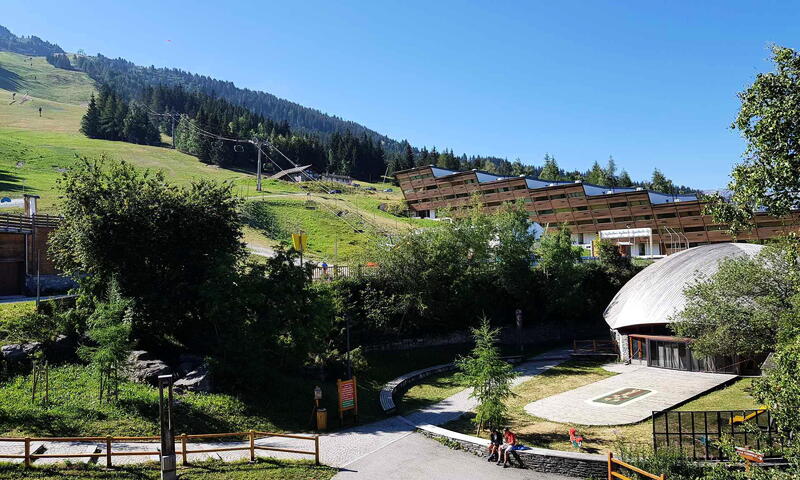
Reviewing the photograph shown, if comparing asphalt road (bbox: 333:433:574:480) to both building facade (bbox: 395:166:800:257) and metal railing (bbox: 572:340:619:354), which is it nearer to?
metal railing (bbox: 572:340:619:354)

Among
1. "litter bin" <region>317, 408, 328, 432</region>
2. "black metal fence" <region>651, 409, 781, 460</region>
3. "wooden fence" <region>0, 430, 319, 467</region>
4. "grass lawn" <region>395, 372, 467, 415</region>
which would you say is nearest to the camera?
"wooden fence" <region>0, 430, 319, 467</region>

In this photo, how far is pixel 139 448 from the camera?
17047 mm

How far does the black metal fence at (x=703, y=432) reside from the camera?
16938mm

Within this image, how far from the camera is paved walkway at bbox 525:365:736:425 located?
2305 centimetres

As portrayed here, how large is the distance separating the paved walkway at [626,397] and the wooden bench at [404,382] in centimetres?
654

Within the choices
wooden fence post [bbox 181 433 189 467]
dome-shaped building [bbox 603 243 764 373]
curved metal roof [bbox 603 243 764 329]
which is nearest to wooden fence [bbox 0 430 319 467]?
wooden fence post [bbox 181 433 189 467]

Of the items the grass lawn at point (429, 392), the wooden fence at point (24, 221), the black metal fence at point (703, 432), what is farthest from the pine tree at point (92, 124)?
the black metal fence at point (703, 432)

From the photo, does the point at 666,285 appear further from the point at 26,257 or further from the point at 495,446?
the point at 26,257

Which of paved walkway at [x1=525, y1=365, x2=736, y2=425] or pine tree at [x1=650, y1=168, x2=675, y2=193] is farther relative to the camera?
pine tree at [x1=650, y1=168, x2=675, y2=193]

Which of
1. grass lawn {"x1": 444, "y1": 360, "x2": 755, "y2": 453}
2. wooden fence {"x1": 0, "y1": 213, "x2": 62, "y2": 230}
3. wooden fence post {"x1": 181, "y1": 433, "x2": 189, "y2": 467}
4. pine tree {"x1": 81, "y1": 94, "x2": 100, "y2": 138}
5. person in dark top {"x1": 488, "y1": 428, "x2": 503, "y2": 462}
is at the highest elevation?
pine tree {"x1": 81, "y1": 94, "x2": 100, "y2": 138}

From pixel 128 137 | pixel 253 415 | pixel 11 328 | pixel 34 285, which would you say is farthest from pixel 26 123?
pixel 253 415

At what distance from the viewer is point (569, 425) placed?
21906mm

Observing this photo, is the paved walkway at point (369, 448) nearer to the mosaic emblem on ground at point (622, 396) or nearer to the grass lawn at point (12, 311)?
the mosaic emblem on ground at point (622, 396)

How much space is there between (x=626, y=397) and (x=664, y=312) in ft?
28.8
